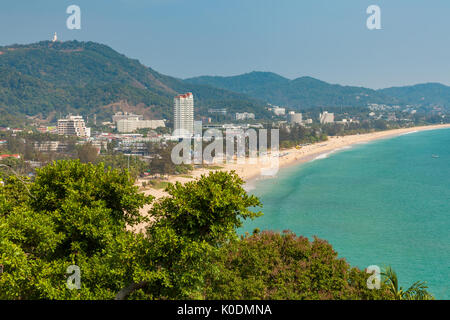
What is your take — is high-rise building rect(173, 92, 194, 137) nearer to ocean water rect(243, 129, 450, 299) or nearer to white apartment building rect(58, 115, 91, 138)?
white apartment building rect(58, 115, 91, 138)

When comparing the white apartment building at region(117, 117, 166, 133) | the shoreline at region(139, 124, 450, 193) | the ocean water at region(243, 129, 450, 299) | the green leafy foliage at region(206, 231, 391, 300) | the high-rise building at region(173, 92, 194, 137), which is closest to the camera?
the green leafy foliage at region(206, 231, 391, 300)

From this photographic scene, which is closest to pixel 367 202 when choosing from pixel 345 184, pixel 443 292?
pixel 345 184

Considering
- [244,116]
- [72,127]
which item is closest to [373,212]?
[72,127]

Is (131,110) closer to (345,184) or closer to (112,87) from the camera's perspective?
(112,87)

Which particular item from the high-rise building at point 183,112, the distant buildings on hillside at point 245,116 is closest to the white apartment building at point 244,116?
the distant buildings on hillside at point 245,116

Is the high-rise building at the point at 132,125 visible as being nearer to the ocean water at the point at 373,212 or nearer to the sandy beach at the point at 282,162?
the sandy beach at the point at 282,162

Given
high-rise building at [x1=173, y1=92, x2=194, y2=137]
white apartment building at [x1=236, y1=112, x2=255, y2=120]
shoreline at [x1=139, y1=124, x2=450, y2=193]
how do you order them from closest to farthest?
shoreline at [x1=139, y1=124, x2=450, y2=193] < high-rise building at [x1=173, y1=92, x2=194, y2=137] < white apartment building at [x1=236, y1=112, x2=255, y2=120]

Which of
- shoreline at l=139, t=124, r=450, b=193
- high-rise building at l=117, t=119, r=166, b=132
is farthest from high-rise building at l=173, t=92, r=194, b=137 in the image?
shoreline at l=139, t=124, r=450, b=193
